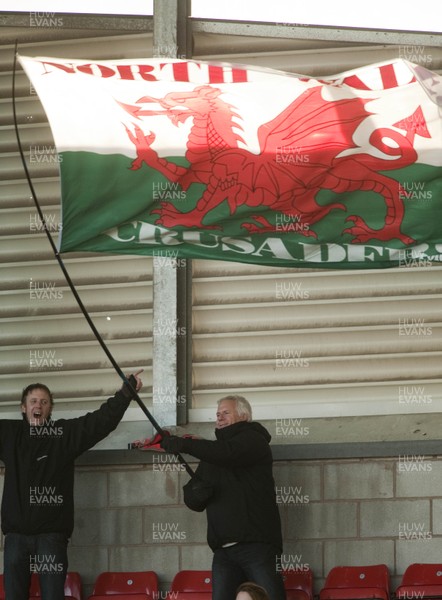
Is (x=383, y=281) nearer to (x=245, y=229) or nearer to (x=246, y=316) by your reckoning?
(x=246, y=316)

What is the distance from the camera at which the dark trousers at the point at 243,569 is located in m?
6.54

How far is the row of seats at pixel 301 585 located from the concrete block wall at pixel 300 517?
18cm

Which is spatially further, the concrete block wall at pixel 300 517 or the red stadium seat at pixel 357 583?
the concrete block wall at pixel 300 517

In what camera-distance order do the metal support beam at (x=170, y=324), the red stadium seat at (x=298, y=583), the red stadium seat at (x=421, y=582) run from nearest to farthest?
the red stadium seat at (x=421, y=582), the red stadium seat at (x=298, y=583), the metal support beam at (x=170, y=324)

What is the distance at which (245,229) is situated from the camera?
6641 mm

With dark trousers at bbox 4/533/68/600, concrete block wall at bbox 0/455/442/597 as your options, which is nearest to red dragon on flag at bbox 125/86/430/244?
concrete block wall at bbox 0/455/442/597

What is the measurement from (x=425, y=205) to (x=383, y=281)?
1.84 metres

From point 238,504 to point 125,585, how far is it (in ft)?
4.64

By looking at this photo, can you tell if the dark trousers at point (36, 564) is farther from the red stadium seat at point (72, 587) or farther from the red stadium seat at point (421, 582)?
the red stadium seat at point (421, 582)

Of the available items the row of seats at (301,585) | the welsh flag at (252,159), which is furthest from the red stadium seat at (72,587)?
the welsh flag at (252,159)

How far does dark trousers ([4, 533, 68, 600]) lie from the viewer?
686cm

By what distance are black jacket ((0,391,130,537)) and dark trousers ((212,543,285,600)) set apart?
1071 millimetres

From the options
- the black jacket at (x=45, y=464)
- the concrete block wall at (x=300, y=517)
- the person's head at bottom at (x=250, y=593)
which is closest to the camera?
the person's head at bottom at (x=250, y=593)

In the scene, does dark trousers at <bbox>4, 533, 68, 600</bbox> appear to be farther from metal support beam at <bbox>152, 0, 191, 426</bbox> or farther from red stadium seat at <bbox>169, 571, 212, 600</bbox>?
metal support beam at <bbox>152, 0, 191, 426</bbox>
